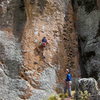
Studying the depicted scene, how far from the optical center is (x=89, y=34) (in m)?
17.5

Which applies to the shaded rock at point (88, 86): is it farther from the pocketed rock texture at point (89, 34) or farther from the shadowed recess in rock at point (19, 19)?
the shadowed recess in rock at point (19, 19)

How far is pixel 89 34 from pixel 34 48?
4208 millimetres

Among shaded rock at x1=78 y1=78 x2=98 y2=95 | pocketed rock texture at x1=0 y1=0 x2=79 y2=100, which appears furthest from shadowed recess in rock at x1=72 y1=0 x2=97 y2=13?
shaded rock at x1=78 y1=78 x2=98 y2=95

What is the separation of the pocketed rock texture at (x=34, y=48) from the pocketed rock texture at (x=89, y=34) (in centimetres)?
52

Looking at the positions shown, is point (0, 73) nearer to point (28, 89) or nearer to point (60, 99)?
point (28, 89)

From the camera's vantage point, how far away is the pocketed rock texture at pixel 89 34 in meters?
16.5

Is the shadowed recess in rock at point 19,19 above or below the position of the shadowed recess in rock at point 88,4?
below

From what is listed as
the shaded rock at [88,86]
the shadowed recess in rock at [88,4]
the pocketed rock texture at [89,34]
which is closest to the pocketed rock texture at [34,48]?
the pocketed rock texture at [89,34]

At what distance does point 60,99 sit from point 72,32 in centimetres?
624

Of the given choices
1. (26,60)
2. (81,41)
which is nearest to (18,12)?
(26,60)

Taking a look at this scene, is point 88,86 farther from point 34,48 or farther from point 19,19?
point 19,19

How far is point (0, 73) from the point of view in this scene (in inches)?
585

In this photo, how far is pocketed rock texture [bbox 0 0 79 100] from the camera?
14578 millimetres

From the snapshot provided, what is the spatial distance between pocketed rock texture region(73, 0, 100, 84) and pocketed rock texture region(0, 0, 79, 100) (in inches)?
20.6
